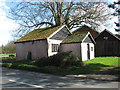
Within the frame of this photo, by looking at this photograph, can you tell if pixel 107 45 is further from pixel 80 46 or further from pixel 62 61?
pixel 62 61

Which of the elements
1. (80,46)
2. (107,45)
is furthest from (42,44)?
(107,45)

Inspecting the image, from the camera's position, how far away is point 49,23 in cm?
2941

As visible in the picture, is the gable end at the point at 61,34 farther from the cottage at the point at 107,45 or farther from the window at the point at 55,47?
the cottage at the point at 107,45

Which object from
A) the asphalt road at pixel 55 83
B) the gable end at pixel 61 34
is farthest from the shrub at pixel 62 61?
the asphalt road at pixel 55 83

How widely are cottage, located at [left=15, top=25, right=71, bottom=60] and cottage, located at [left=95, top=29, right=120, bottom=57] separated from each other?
9864 mm

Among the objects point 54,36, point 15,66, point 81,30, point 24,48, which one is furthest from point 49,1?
point 81,30

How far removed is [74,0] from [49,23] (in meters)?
7.29

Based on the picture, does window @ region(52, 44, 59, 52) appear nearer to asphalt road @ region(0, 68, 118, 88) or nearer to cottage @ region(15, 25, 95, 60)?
cottage @ region(15, 25, 95, 60)

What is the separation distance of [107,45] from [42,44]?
1616 centimetres

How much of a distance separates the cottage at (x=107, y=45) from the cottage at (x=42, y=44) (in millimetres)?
9864

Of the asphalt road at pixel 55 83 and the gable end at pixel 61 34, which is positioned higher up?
the gable end at pixel 61 34

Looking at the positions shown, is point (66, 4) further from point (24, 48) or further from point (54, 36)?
point (24, 48)

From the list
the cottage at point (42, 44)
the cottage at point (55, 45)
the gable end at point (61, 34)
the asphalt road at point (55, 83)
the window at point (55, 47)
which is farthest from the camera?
the gable end at point (61, 34)

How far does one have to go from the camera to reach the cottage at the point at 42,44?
20.6 m
